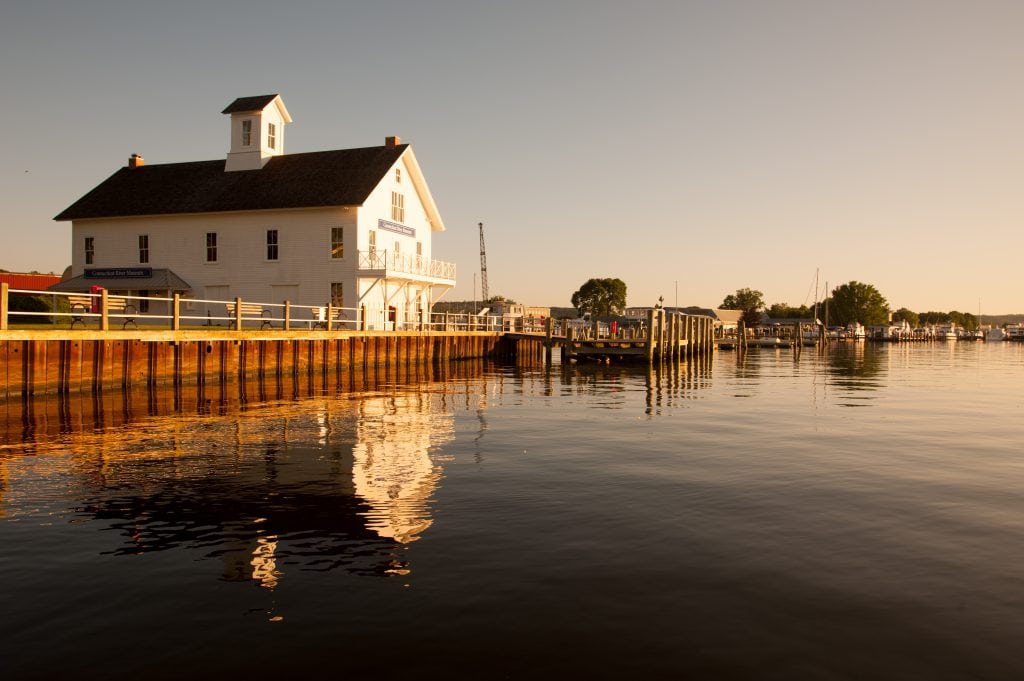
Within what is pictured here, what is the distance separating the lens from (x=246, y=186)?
43625 millimetres

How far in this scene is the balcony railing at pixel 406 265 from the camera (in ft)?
135

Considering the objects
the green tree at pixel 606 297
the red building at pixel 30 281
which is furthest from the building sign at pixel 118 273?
the green tree at pixel 606 297

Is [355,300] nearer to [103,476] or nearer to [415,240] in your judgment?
[415,240]

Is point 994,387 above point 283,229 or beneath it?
beneath

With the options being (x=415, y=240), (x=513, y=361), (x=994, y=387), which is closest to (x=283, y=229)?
(x=415, y=240)

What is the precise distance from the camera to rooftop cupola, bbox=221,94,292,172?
45.0 m

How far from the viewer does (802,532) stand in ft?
27.9

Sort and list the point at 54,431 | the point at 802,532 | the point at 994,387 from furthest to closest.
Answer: the point at 994,387
the point at 54,431
the point at 802,532

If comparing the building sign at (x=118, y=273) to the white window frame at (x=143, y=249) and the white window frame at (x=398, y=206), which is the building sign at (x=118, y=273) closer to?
the white window frame at (x=143, y=249)

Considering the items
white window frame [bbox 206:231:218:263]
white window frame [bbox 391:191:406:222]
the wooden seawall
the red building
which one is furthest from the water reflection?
the red building

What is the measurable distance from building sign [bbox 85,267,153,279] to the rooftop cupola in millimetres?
A: 7999

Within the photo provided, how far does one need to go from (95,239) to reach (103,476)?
39278 millimetres

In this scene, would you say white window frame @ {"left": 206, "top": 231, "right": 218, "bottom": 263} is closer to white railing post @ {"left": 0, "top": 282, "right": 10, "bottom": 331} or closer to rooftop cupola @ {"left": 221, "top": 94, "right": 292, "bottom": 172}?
rooftop cupola @ {"left": 221, "top": 94, "right": 292, "bottom": 172}

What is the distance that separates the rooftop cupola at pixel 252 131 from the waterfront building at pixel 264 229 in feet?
0.20
